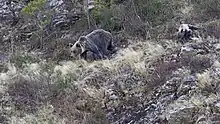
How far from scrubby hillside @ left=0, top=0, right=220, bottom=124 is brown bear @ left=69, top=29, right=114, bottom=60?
1.00 ft

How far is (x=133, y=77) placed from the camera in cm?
844

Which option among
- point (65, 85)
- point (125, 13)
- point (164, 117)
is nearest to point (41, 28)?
point (125, 13)

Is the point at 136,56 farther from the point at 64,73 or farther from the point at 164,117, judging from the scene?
the point at 164,117

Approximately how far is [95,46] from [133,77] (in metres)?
3.43

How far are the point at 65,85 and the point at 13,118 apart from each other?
128 cm

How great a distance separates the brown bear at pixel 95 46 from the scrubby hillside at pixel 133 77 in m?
0.31

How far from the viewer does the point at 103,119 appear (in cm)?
701

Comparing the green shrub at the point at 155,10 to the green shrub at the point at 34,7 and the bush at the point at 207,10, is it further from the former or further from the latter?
the green shrub at the point at 34,7

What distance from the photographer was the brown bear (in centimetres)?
1155

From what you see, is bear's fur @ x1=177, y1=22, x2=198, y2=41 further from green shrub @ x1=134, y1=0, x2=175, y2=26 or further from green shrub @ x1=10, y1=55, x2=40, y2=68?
green shrub @ x1=10, y1=55, x2=40, y2=68

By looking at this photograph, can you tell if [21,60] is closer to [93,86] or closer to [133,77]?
[93,86]

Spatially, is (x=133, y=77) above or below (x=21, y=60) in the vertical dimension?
above

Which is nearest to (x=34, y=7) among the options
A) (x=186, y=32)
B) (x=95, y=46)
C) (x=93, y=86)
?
(x=95, y=46)

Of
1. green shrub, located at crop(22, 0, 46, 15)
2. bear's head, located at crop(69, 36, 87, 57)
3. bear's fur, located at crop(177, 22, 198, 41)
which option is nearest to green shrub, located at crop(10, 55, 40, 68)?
bear's head, located at crop(69, 36, 87, 57)
